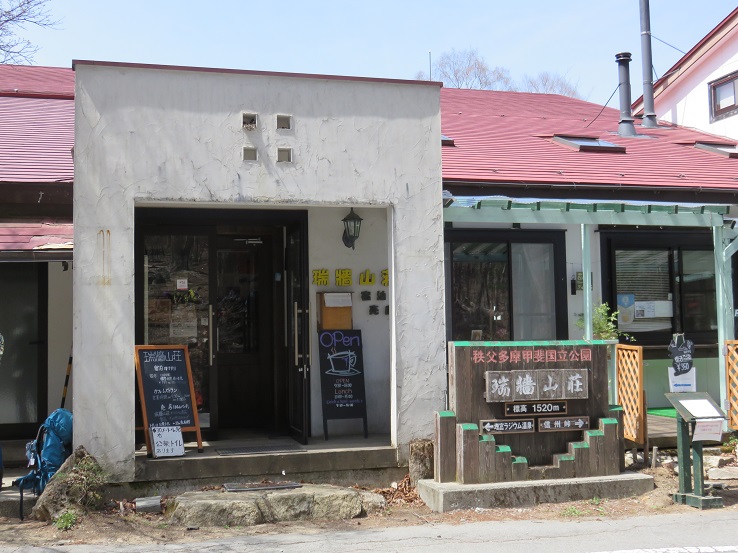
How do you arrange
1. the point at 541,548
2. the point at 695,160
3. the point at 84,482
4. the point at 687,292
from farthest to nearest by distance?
the point at 695,160
the point at 687,292
the point at 84,482
the point at 541,548

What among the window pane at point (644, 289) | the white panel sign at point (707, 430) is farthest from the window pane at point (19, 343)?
the window pane at point (644, 289)

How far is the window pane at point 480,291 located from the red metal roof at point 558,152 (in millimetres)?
1070

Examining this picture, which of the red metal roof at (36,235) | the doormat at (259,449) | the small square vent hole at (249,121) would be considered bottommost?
the doormat at (259,449)

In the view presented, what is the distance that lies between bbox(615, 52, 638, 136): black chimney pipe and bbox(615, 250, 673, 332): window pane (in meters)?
4.32

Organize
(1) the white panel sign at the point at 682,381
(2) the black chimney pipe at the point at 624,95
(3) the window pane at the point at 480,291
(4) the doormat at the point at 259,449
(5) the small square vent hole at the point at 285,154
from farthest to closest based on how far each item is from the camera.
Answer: (2) the black chimney pipe at the point at 624,95, (3) the window pane at the point at 480,291, (1) the white panel sign at the point at 682,381, (4) the doormat at the point at 259,449, (5) the small square vent hole at the point at 285,154

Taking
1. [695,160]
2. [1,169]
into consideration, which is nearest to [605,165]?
[695,160]

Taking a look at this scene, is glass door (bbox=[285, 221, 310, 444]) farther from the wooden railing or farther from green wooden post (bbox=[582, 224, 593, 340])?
the wooden railing

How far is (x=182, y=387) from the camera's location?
933 centimetres

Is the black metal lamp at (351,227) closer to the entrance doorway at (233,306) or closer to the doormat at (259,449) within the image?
the entrance doorway at (233,306)

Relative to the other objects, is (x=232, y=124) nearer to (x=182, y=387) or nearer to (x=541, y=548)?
(x=182, y=387)

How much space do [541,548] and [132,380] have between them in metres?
4.17

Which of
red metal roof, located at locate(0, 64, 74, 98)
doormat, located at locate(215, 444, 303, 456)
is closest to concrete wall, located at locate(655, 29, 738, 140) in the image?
doormat, located at locate(215, 444, 303, 456)

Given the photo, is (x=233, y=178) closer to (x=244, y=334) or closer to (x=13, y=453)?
(x=244, y=334)

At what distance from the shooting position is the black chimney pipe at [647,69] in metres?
18.1
